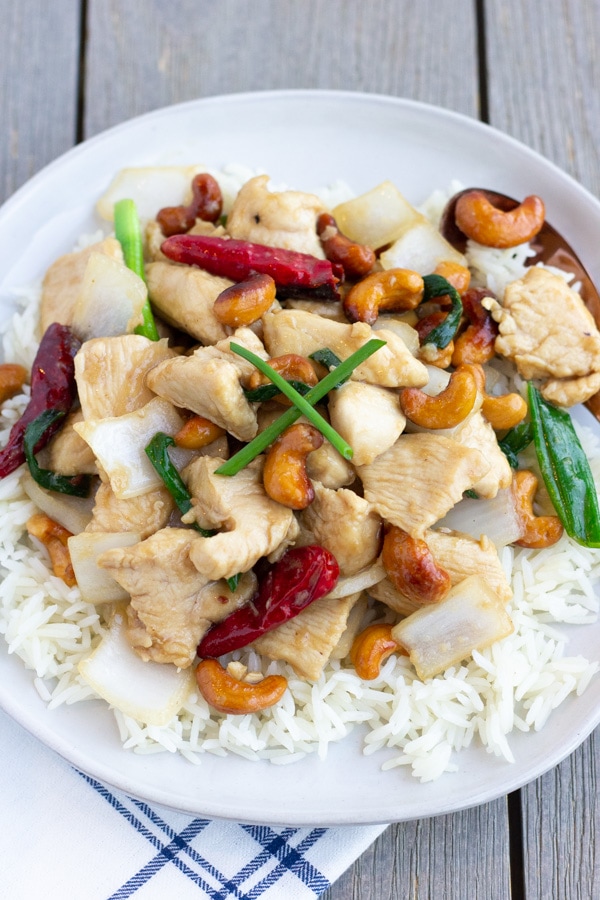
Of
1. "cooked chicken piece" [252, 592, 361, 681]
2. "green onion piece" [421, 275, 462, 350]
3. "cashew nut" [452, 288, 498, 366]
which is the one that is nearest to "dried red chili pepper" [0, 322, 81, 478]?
"cooked chicken piece" [252, 592, 361, 681]

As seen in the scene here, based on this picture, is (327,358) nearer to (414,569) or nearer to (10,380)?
(414,569)

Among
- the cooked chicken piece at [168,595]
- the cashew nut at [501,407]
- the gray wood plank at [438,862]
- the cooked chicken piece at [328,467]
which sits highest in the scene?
the cashew nut at [501,407]

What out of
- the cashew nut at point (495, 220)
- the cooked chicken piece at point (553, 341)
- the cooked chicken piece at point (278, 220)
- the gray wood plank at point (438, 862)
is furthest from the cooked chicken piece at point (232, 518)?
the cashew nut at point (495, 220)

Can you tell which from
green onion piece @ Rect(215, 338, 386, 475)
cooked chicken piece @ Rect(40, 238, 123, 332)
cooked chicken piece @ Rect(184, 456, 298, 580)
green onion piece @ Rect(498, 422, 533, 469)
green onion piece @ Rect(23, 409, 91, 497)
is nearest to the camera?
cooked chicken piece @ Rect(184, 456, 298, 580)

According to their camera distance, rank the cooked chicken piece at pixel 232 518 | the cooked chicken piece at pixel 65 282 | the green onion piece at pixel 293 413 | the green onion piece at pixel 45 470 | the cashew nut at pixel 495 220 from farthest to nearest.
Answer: the cashew nut at pixel 495 220 → the cooked chicken piece at pixel 65 282 → the green onion piece at pixel 45 470 → the green onion piece at pixel 293 413 → the cooked chicken piece at pixel 232 518

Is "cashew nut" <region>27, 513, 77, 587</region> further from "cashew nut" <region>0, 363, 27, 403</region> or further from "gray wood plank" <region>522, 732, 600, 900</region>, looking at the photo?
"gray wood plank" <region>522, 732, 600, 900</region>

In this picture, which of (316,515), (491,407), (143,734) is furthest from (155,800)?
(491,407)

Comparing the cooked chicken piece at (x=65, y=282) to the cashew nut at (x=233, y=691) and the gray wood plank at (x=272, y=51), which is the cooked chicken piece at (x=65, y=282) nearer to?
the gray wood plank at (x=272, y=51)
